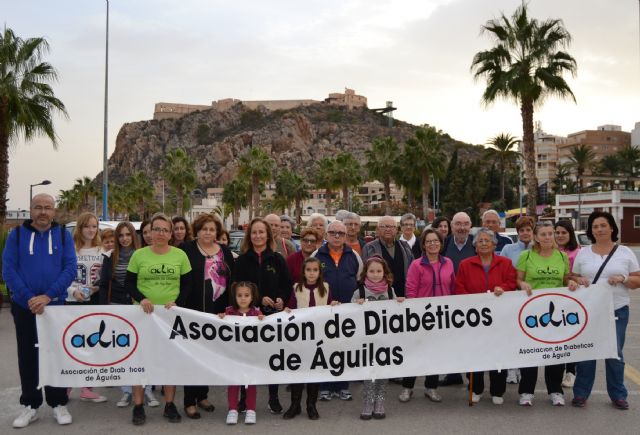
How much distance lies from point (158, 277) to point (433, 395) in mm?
2987

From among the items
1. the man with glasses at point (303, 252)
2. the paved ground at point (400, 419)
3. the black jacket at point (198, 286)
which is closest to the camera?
the paved ground at point (400, 419)

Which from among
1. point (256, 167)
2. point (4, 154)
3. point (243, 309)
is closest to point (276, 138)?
point (256, 167)

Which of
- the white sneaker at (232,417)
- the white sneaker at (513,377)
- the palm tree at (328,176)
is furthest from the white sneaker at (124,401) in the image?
the palm tree at (328,176)

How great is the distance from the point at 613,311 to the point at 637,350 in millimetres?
3012

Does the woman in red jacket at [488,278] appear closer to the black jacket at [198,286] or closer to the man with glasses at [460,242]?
the man with glasses at [460,242]

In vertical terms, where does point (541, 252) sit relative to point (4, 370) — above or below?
above

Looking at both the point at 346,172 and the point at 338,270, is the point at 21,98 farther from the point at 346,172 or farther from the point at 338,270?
the point at 346,172

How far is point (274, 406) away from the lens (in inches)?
220

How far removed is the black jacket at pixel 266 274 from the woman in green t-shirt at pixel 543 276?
7.78 ft

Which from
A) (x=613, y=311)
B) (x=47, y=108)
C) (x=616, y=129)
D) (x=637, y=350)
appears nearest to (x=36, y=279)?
(x=613, y=311)

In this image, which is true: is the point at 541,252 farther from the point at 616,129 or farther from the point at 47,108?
the point at 616,129

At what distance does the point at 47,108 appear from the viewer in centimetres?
2027

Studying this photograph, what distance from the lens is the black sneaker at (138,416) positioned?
5275mm

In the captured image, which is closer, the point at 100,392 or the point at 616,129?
the point at 100,392
